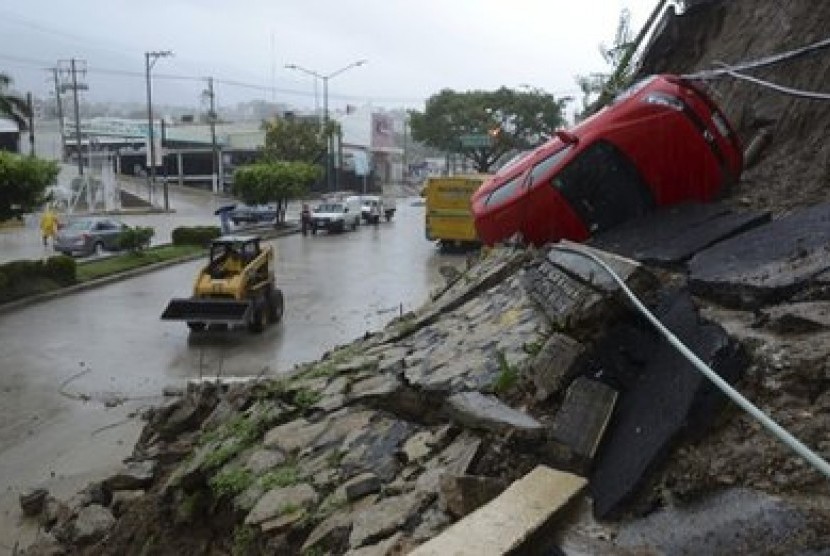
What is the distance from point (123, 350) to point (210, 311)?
174 centimetres

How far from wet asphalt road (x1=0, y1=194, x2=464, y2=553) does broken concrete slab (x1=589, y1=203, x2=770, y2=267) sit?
5943 millimetres

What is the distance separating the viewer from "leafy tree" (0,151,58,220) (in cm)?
2120

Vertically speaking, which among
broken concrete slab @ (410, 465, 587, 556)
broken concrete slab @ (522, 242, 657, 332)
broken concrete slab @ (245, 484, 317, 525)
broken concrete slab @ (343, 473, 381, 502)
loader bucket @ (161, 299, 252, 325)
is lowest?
loader bucket @ (161, 299, 252, 325)

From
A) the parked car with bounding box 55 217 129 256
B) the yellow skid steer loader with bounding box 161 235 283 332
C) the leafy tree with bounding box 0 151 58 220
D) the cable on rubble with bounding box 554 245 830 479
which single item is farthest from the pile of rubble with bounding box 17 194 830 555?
the parked car with bounding box 55 217 129 256

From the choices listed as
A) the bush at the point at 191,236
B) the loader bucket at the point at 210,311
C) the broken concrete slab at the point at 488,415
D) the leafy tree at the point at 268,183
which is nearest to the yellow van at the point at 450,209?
the bush at the point at 191,236

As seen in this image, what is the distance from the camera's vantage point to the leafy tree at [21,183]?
21203mm

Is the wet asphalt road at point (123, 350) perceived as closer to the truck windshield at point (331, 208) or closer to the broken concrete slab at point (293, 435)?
the broken concrete slab at point (293, 435)

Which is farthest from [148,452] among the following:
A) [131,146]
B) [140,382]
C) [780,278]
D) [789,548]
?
[131,146]

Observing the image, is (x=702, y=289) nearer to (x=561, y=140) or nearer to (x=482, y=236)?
(x=561, y=140)

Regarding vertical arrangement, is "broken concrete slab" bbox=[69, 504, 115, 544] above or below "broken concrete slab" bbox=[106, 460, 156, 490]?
below

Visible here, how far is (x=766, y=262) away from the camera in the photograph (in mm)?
5805

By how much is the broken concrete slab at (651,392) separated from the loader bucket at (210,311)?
43.2 ft

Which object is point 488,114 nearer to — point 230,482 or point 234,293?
point 234,293

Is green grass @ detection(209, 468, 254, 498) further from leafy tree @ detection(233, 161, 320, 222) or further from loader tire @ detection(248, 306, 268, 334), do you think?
leafy tree @ detection(233, 161, 320, 222)
